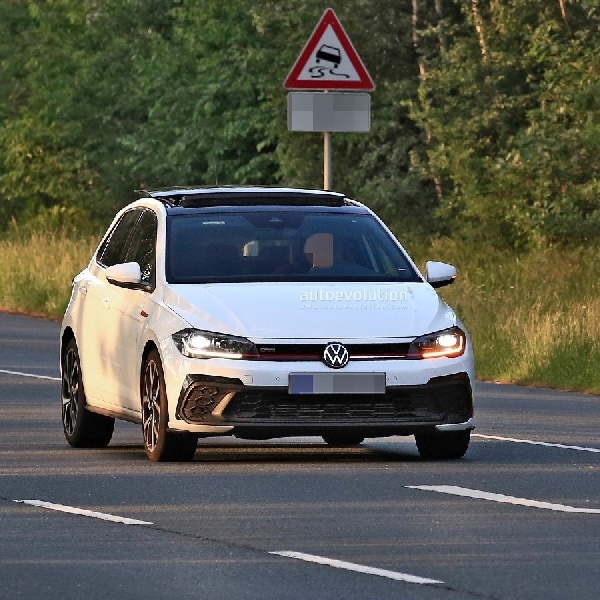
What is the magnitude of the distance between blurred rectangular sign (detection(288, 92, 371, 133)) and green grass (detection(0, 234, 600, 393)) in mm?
2543

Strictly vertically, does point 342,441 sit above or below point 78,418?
below

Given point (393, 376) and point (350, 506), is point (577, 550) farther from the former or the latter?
point (393, 376)

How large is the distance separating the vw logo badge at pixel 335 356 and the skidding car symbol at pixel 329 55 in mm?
7429

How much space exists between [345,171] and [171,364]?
2824 cm

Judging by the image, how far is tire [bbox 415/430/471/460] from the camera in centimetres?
1451

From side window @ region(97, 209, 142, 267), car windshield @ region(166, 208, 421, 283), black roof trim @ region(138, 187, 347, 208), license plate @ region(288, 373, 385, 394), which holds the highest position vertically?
black roof trim @ region(138, 187, 347, 208)

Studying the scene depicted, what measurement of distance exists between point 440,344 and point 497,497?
175 cm

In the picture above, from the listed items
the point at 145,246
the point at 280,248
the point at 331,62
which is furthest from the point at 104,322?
the point at 331,62

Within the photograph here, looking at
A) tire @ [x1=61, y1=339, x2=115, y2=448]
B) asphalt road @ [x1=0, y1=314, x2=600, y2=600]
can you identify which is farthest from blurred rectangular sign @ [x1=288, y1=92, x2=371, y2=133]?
tire @ [x1=61, y1=339, x2=115, y2=448]

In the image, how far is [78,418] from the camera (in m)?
15.7

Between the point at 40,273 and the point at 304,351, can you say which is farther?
the point at 40,273

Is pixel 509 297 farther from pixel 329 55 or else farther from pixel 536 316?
pixel 329 55

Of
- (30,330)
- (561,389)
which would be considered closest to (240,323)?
(561,389)

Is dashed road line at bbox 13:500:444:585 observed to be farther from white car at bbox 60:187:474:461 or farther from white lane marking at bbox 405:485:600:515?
white car at bbox 60:187:474:461
